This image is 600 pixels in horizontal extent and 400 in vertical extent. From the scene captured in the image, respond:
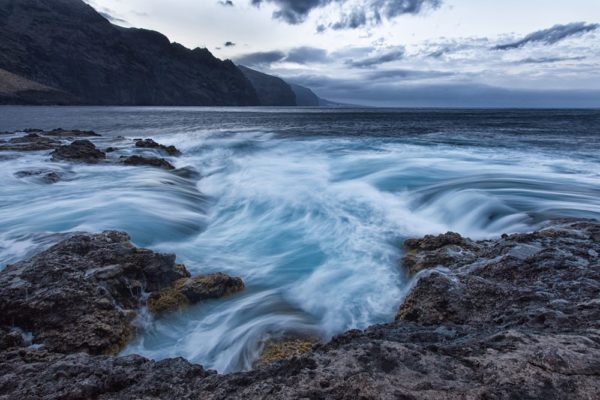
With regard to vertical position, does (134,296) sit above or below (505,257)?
below

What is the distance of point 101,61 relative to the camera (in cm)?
12512

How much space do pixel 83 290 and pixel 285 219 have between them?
19.1 ft

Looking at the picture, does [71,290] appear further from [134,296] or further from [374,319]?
[374,319]

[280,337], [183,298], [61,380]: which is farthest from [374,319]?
[61,380]

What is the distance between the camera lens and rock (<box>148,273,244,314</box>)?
494cm

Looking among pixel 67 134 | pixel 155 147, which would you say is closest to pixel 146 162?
pixel 155 147

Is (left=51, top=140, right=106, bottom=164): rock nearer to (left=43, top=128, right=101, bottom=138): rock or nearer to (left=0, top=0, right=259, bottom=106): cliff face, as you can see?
(left=43, top=128, right=101, bottom=138): rock

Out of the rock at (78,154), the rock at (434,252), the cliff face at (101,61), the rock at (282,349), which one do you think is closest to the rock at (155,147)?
the rock at (78,154)

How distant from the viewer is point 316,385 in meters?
2.30

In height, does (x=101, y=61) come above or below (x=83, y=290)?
above

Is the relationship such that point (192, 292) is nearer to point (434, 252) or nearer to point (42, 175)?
point (434, 252)

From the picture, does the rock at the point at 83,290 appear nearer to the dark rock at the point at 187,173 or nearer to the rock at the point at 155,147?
the dark rock at the point at 187,173

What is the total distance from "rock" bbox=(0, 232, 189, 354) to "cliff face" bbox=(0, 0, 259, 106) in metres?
112

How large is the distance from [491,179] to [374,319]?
840 cm
